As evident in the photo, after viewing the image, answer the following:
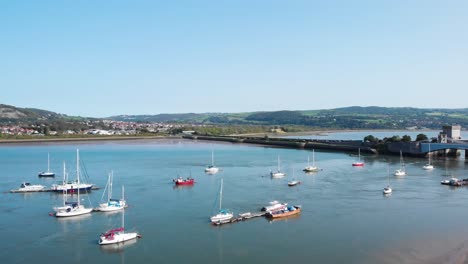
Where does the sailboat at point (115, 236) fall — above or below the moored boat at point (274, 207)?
below

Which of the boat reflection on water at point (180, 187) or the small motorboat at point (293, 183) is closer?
the boat reflection on water at point (180, 187)

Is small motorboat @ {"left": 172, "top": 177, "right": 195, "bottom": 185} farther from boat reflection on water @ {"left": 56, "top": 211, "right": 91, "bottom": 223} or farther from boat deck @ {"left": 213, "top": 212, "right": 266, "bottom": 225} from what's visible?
boat deck @ {"left": 213, "top": 212, "right": 266, "bottom": 225}

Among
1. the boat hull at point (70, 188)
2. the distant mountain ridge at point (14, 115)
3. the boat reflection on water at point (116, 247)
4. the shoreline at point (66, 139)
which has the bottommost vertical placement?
the boat reflection on water at point (116, 247)

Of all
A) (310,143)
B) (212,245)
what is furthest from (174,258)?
(310,143)

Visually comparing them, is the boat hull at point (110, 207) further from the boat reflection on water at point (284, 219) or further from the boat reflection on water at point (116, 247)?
the boat reflection on water at point (284, 219)

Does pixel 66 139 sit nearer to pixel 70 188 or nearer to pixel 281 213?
pixel 70 188

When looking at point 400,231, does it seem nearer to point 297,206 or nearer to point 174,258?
point 297,206

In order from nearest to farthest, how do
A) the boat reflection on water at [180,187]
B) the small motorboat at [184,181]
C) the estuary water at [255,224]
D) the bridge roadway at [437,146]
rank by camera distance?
the estuary water at [255,224] → the boat reflection on water at [180,187] → the small motorboat at [184,181] → the bridge roadway at [437,146]

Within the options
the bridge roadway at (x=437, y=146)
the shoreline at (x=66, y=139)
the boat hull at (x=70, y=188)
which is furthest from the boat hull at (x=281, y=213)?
the shoreline at (x=66, y=139)
